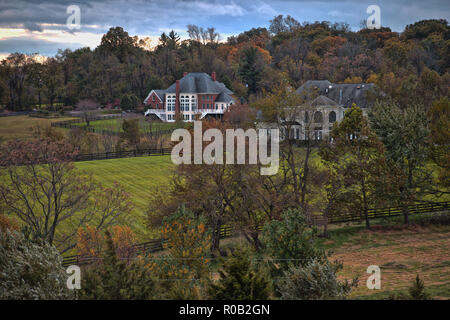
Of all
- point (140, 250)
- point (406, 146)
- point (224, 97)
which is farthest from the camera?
point (224, 97)

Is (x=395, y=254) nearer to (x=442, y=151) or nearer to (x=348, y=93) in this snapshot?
(x=442, y=151)

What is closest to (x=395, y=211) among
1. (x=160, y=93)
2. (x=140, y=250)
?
(x=140, y=250)

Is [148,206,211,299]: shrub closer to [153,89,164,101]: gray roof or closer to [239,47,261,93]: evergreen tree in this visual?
[153,89,164,101]: gray roof

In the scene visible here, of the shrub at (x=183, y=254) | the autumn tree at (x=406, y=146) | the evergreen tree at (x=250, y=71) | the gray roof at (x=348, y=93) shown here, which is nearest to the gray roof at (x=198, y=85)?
the evergreen tree at (x=250, y=71)

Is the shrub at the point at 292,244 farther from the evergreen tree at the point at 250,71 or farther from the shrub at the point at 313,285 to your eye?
the evergreen tree at the point at 250,71

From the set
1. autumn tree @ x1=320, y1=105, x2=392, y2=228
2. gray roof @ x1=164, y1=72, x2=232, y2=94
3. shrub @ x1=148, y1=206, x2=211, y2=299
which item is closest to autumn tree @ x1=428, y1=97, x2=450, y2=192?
autumn tree @ x1=320, y1=105, x2=392, y2=228
